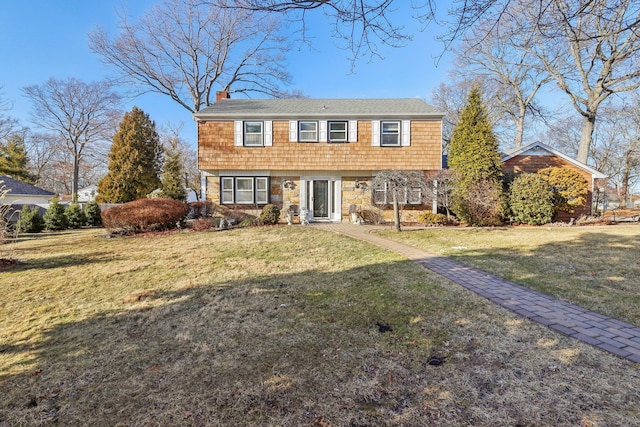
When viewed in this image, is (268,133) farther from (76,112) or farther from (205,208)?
(76,112)

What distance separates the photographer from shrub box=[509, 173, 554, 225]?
1233 cm

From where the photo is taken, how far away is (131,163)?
806 inches

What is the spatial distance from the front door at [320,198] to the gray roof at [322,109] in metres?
3.27

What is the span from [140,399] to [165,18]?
24572mm

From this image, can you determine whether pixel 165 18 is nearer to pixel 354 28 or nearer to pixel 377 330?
pixel 354 28

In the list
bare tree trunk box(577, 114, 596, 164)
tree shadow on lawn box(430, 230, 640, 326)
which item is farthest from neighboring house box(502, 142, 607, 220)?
tree shadow on lawn box(430, 230, 640, 326)

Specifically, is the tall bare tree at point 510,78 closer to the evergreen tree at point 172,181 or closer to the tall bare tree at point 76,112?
the evergreen tree at point 172,181

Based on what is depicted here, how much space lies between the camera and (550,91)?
1869 centimetres

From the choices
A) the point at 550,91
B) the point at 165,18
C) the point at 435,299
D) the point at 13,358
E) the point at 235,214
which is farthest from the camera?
the point at 165,18

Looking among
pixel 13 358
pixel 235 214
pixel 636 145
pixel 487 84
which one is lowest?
pixel 13 358

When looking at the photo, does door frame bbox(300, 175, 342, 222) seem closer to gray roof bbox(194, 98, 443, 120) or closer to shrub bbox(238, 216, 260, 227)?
shrub bbox(238, 216, 260, 227)

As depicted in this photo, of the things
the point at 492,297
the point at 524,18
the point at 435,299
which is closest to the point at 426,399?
the point at 435,299

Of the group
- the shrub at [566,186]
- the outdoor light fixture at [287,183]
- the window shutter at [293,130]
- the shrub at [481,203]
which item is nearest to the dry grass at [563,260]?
the shrub at [481,203]

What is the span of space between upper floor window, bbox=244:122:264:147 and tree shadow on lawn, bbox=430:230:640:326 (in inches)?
412
